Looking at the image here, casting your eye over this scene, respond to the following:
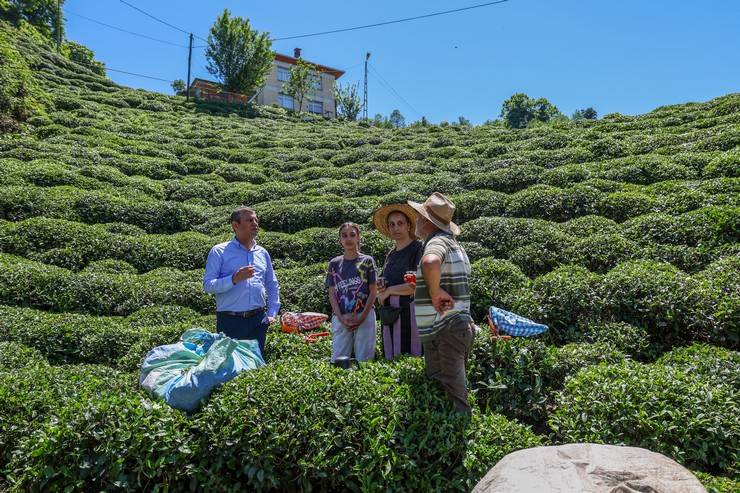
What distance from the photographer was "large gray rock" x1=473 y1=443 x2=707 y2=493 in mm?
2184

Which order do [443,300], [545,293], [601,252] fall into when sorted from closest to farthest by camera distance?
1. [443,300]
2. [545,293]
3. [601,252]

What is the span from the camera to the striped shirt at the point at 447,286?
3.30 metres

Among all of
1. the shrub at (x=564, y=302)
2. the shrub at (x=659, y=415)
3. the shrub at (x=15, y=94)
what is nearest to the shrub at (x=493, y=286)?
the shrub at (x=564, y=302)

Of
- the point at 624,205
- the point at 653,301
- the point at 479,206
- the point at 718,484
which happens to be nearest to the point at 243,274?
the point at 718,484

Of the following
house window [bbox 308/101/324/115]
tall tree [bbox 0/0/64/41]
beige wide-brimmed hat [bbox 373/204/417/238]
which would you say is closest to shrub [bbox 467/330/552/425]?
beige wide-brimmed hat [bbox 373/204/417/238]

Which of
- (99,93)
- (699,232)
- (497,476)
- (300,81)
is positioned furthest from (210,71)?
(497,476)

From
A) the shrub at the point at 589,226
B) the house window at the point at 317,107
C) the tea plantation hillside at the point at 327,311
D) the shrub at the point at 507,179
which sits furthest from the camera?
the house window at the point at 317,107

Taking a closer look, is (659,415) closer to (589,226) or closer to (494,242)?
(494,242)

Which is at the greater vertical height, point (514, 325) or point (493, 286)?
point (493, 286)

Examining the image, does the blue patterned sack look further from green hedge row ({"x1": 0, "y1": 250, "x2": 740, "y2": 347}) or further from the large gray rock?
the large gray rock

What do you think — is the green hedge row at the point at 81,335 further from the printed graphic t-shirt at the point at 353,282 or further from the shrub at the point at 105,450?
the printed graphic t-shirt at the point at 353,282

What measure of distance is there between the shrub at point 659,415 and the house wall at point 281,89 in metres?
52.1

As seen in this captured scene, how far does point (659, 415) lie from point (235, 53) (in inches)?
1544

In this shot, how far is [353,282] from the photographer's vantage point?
4660 mm
